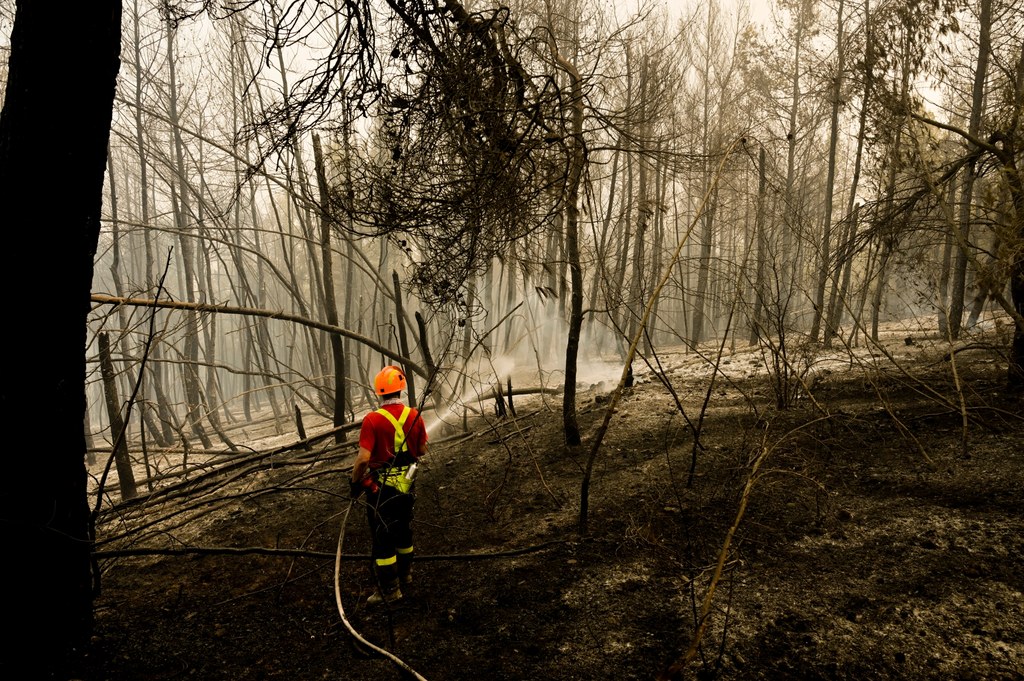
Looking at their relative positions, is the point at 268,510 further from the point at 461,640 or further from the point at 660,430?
the point at 660,430

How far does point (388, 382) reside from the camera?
4230 millimetres

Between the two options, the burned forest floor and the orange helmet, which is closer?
the burned forest floor

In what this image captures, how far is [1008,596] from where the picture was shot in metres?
3.18

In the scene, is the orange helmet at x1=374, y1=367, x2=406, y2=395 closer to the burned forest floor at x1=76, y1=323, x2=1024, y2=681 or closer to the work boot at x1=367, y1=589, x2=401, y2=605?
the burned forest floor at x1=76, y1=323, x2=1024, y2=681

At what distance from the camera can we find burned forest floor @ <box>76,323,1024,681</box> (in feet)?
10.0

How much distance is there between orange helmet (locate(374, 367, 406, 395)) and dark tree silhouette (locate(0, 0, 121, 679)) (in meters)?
1.75

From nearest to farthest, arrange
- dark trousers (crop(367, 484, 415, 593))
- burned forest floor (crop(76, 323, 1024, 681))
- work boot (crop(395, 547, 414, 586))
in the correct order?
burned forest floor (crop(76, 323, 1024, 681)) < dark trousers (crop(367, 484, 415, 593)) < work boot (crop(395, 547, 414, 586))

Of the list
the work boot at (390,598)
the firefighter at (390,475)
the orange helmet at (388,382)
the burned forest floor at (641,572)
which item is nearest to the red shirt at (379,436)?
the firefighter at (390,475)

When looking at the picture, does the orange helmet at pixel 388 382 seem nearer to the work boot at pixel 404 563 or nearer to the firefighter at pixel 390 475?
the firefighter at pixel 390 475

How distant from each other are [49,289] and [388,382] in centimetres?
203

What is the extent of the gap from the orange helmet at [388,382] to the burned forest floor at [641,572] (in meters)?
1.00

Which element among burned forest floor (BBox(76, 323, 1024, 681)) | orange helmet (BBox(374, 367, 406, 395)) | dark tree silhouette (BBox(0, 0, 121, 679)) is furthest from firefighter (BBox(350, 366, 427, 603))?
dark tree silhouette (BBox(0, 0, 121, 679))

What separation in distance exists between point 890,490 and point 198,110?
863 inches

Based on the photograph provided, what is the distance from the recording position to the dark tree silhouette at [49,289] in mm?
2779
